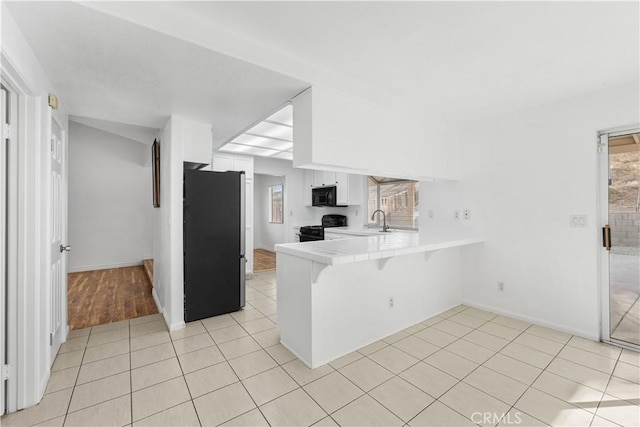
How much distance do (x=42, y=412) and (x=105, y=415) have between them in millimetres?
406

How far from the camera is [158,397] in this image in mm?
1886

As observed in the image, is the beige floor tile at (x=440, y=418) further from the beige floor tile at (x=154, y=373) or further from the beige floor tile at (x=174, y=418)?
the beige floor tile at (x=154, y=373)

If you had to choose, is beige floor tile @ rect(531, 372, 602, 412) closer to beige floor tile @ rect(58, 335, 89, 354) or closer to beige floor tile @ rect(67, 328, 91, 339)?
beige floor tile @ rect(58, 335, 89, 354)

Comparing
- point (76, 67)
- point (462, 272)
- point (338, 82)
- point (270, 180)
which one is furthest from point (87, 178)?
point (462, 272)

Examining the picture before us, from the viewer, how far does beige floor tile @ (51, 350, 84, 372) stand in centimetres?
226

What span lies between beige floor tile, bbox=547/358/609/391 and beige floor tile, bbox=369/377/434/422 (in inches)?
44.6

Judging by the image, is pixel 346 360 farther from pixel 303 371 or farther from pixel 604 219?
pixel 604 219

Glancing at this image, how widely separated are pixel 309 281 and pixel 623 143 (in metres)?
3.10

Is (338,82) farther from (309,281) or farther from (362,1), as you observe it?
(309,281)

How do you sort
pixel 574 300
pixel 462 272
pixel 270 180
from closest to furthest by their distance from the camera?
pixel 574 300
pixel 462 272
pixel 270 180

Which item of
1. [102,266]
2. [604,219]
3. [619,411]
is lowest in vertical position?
[619,411]

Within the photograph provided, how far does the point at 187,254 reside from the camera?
308cm

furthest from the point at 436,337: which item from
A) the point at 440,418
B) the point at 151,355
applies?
the point at 151,355

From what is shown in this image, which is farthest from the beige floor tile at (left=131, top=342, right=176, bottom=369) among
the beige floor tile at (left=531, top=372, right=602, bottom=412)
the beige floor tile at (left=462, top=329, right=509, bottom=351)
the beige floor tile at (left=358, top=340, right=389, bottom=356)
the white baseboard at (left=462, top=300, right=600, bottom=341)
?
the white baseboard at (left=462, top=300, right=600, bottom=341)
